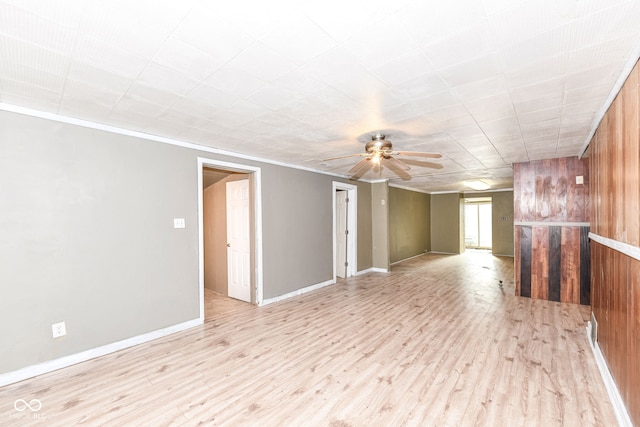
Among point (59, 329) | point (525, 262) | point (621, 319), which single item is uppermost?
point (621, 319)

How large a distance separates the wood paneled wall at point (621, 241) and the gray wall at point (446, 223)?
7.67 metres

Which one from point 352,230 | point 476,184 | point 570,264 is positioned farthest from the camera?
point 476,184

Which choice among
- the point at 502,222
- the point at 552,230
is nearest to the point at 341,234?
the point at 552,230

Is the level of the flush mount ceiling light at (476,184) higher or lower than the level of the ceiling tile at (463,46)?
lower

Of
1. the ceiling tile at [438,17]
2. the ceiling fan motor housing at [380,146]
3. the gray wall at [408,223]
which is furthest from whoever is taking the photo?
the gray wall at [408,223]

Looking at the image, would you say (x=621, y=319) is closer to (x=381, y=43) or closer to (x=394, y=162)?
(x=381, y=43)

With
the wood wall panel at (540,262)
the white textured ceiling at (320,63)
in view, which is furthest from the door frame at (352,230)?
the white textured ceiling at (320,63)

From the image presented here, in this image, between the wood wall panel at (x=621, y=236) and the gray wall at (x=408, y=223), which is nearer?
the wood wall panel at (x=621, y=236)

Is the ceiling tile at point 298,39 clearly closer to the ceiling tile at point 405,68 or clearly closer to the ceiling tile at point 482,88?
the ceiling tile at point 405,68

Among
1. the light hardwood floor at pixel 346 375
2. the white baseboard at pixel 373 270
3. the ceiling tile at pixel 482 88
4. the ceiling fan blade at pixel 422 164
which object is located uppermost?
the ceiling tile at pixel 482 88

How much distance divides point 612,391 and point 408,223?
280 inches

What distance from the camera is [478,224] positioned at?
38.9ft

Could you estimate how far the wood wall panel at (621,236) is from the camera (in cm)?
169

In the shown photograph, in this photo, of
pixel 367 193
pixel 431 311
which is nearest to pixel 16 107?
pixel 431 311
